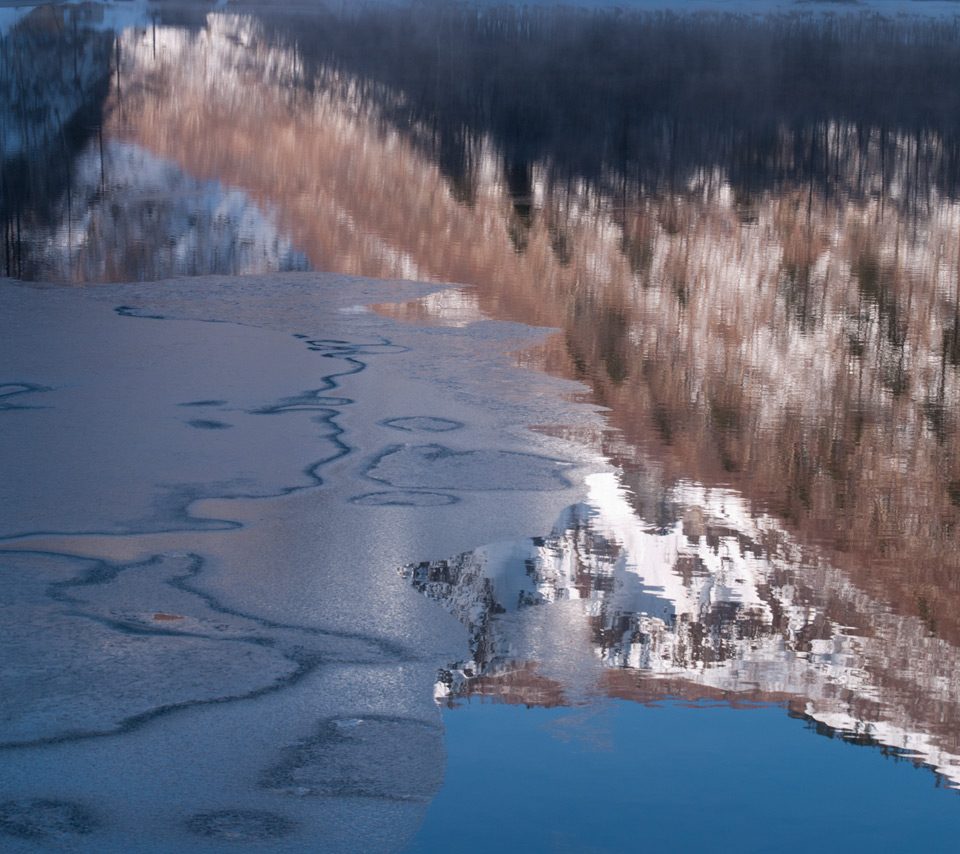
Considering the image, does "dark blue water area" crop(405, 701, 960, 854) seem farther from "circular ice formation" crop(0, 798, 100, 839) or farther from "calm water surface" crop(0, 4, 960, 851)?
"circular ice formation" crop(0, 798, 100, 839)

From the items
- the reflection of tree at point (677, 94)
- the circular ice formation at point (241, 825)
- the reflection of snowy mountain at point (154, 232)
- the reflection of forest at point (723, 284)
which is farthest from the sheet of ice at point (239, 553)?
the reflection of tree at point (677, 94)

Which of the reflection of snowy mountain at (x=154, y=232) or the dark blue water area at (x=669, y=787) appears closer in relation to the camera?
the dark blue water area at (x=669, y=787)

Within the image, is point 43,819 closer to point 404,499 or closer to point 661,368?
point 404,499

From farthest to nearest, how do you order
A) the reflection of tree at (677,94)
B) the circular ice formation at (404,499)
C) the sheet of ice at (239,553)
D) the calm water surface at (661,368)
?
the reflection of tree at (677,94)
the circular ice formation at (404,499)
the calm water surface at (661,368)
the sheet of ice at (239,553)

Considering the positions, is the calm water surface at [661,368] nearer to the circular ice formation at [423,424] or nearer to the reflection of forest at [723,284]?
the reflection of forest at [723,284]

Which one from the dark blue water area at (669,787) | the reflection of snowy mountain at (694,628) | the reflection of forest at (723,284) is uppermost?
the reflection of forest at (723,284)

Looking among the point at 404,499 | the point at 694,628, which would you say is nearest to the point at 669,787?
the point at 694,628
